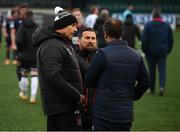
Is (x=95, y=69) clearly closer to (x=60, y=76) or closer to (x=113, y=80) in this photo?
(x=113, y=80)

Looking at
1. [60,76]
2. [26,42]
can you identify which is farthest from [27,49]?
[60,76]

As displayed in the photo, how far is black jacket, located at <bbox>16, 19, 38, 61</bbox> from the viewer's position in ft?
44.0

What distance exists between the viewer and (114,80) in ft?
21.9

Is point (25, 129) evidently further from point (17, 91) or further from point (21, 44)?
point (17, 91)

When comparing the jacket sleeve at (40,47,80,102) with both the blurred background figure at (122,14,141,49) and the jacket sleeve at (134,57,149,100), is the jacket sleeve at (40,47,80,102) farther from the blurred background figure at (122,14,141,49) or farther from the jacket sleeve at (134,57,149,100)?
the blurred background figure at (122,14,141,49)

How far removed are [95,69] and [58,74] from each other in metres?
0.43

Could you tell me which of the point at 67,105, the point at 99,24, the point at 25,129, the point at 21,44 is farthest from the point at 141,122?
the point at 99,24

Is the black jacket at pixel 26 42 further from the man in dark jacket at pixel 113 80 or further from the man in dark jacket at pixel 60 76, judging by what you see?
the man in dark jacket at pixel 113 80

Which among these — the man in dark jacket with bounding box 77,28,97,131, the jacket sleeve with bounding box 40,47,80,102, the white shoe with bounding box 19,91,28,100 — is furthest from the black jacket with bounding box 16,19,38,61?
the jacket sleeve with bounding box 40,47,80,102

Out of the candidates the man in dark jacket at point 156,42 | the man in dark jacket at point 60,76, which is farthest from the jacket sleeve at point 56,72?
the man in dark jacket at point 156,42

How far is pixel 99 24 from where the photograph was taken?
1786cm

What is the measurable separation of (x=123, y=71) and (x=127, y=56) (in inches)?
6.9

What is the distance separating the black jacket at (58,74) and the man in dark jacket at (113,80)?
250 millimetres

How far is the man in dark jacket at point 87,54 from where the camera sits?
7.64m
